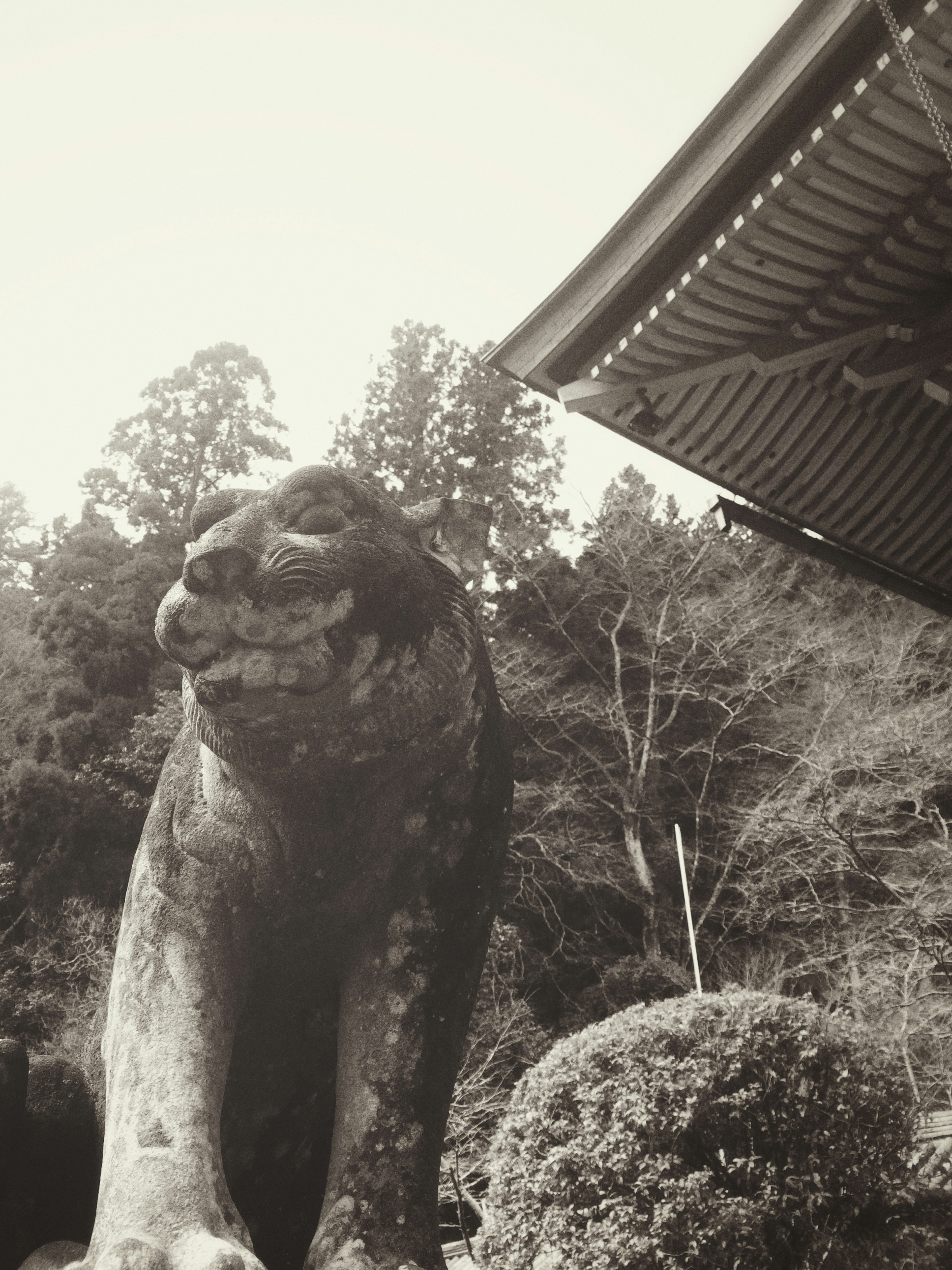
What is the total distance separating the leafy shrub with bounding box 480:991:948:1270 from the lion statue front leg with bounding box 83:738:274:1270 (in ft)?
11.8

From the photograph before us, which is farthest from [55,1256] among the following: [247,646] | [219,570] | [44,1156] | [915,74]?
[915,74]

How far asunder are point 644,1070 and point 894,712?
10.1 meters

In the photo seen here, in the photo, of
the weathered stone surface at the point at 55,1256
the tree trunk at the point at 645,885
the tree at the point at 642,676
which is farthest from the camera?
the tree at the point at 642,676

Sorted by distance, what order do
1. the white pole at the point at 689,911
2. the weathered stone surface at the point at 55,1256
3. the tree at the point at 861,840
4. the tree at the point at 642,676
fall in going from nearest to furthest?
the weathered stone surface at the point at 55,1256, the tree at the point at 861,840, the white pole at the point at 689,911, the tree at the point at 642,676

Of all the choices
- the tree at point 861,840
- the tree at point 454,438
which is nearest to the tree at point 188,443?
the tree at point 454,438

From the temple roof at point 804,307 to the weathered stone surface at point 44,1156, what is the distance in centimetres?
244

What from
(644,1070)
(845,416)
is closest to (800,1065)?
(644,1070)

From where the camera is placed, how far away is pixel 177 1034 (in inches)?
60.6

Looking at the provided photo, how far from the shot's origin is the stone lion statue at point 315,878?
158 centimetres

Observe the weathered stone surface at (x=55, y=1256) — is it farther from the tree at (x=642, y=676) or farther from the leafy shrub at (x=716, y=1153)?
the tree at (x=642, y=676)

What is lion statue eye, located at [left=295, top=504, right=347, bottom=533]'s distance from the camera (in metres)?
1.71

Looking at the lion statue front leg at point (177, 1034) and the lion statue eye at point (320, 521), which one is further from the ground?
the lion statue eye at point (320, 521)

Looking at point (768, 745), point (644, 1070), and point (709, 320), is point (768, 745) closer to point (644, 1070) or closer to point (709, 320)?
point (644, 1070)

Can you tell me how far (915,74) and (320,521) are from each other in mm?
1614
